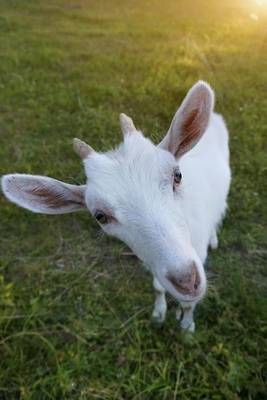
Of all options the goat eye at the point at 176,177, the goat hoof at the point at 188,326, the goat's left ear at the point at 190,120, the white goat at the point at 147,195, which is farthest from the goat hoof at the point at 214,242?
the goat eye at the point at 176,177

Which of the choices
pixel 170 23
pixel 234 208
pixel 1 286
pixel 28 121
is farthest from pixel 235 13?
pixel 1 286

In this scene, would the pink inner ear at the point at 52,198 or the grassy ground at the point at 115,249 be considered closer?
the pink inner ear at the point at 52,198

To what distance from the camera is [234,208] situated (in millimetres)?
4367

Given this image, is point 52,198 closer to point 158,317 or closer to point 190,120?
point 190,120

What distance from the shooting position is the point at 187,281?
1.87 m

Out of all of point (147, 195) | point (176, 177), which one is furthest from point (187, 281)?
point (176, 177)

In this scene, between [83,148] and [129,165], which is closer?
[129,165]

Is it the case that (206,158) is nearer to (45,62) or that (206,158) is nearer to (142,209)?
(142,209)

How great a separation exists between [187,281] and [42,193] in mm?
1077

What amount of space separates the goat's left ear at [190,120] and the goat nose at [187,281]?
82 cm

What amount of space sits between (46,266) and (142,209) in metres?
2.24

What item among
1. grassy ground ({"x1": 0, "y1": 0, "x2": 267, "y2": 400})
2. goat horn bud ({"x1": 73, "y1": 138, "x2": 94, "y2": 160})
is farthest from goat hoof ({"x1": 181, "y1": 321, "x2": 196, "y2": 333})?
goat horn bud ({"x1": 73, "y1": 138, "x2": 94, "y2": 160})

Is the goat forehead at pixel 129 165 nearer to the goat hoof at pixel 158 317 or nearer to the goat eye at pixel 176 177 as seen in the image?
the goat eye at pixel 176 177

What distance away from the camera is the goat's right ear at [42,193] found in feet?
7.70
